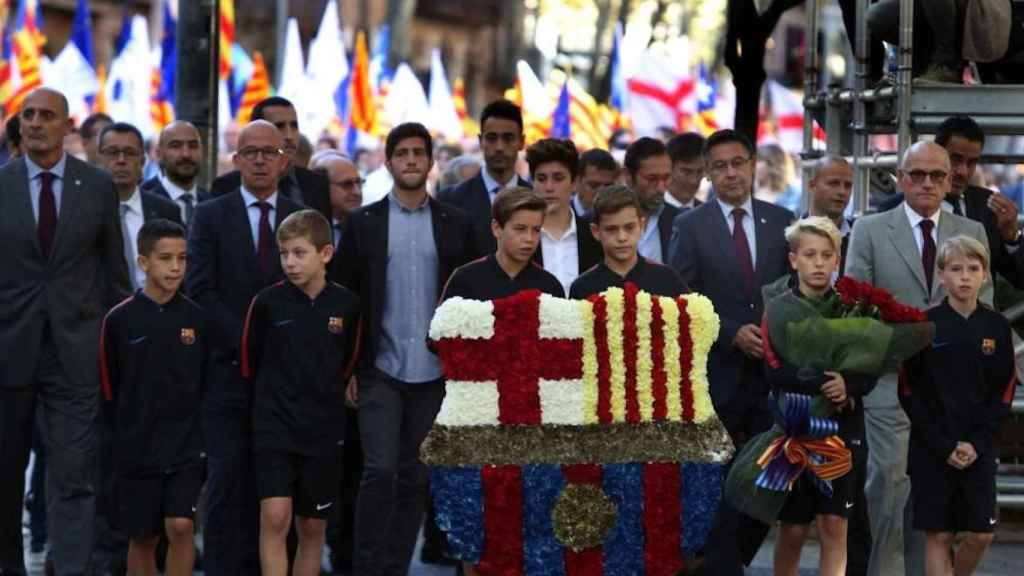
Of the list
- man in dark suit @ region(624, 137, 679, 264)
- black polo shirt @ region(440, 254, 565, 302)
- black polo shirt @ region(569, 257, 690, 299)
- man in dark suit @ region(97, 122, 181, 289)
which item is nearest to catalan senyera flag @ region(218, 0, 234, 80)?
man in dark suit @ region(97, 122, 181, 289)

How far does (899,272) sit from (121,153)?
4.14 meters

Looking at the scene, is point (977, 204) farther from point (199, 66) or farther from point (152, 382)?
point (199, 66)

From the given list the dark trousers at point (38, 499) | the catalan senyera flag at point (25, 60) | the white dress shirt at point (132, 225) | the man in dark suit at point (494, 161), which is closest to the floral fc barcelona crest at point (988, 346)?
the man in dark suit at point (494, 161)

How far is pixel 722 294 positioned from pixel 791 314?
124 cm

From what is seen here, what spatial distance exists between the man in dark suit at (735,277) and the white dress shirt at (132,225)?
280 cm

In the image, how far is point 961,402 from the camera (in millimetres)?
10562

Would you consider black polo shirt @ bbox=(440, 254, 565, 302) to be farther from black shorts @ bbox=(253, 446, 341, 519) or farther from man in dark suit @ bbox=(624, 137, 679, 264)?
man in dark suit @ bbox=(624, 137, 679, 264)

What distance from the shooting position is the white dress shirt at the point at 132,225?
12.5 m

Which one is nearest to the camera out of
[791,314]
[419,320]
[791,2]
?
[791,314]

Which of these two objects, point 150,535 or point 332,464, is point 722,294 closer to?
point 332,464

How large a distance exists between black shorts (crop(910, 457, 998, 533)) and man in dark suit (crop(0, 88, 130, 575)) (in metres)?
3.74

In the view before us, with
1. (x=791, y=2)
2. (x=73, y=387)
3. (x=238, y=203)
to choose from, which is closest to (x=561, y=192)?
(x=238, y=203)

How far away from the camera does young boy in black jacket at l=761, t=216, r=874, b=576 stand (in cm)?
1034

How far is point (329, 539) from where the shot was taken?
12500mm
